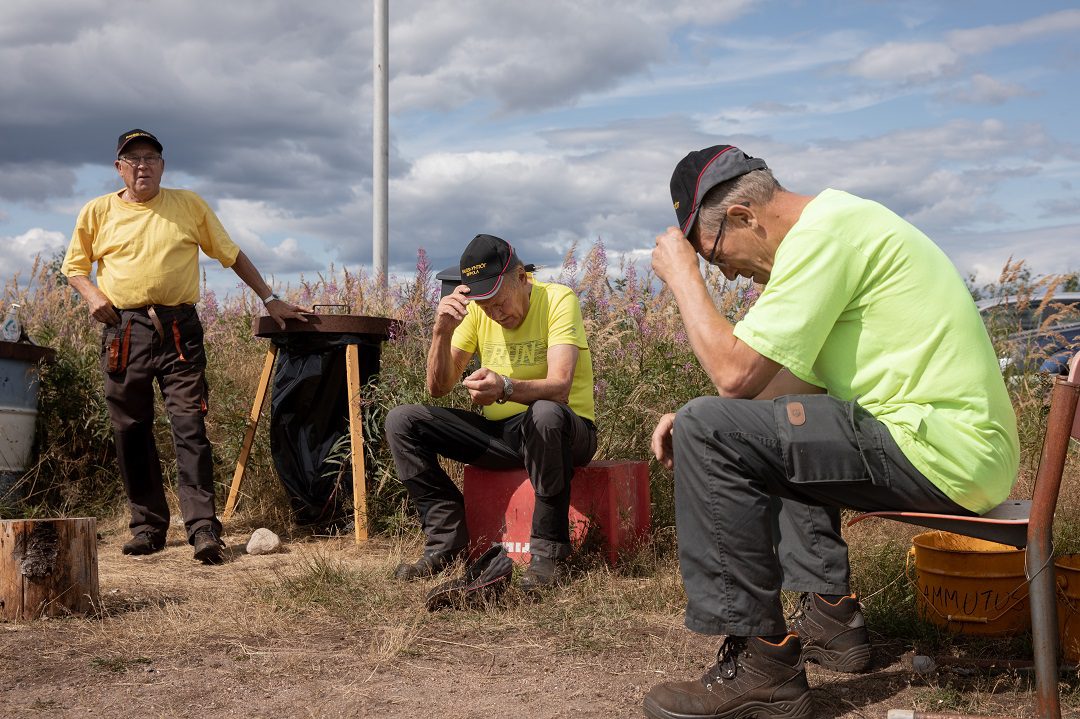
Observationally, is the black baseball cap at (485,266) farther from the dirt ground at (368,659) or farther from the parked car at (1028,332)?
the parked car at (1028,332)

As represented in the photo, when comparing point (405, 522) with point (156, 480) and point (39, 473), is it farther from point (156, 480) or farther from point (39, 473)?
point (39, 473)

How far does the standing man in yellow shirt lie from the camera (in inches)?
212

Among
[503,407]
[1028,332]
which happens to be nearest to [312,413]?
[503,407]

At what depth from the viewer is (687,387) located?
5387 mm

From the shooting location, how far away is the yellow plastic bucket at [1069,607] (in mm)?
3131

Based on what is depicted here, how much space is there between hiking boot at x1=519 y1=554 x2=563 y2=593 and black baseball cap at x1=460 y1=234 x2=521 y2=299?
3.72 ft

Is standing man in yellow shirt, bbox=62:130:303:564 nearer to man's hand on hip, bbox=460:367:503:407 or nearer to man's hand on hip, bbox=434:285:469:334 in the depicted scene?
man's hand on hip, bbox=434:285:469:334

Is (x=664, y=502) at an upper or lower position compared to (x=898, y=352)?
lower

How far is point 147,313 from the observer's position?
542 centimetres

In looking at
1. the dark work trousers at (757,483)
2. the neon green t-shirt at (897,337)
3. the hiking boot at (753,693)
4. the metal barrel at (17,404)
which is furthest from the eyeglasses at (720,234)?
the metal barrel at (17,404)

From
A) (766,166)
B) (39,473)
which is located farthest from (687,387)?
(39,473)

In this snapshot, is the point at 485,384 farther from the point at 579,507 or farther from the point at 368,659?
the point at 368,659

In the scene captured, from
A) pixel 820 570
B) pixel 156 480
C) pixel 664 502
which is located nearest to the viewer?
pixel 820 570

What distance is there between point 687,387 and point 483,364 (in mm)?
1233
